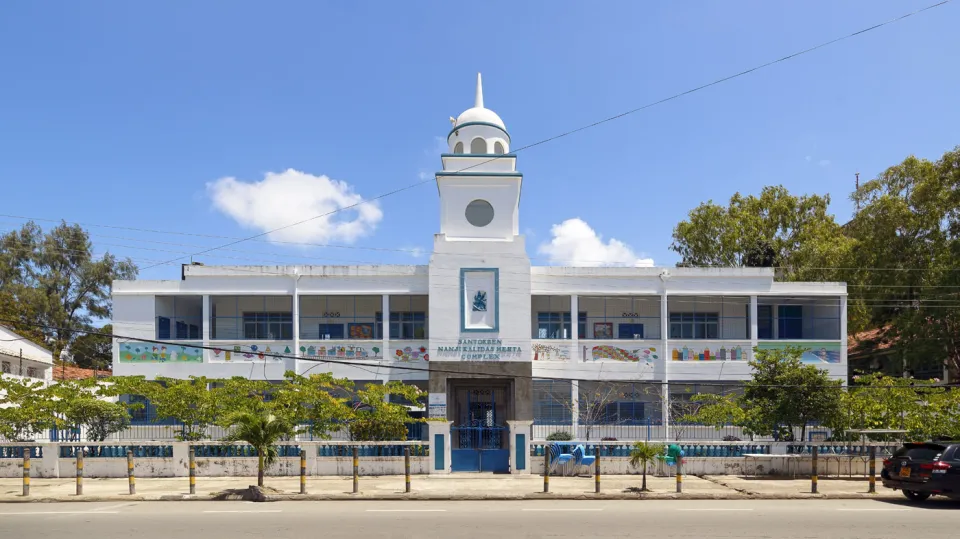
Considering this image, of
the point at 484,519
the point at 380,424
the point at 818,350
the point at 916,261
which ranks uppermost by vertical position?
the point at 916,261

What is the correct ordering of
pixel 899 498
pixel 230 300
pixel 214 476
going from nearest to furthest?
1. pixel 899 498
2. pixel 214 476
3. pixel 230 300

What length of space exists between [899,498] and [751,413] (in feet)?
16.4

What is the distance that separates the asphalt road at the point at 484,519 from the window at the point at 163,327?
13632 mm

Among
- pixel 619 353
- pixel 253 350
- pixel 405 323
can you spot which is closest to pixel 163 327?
pixel 253 350

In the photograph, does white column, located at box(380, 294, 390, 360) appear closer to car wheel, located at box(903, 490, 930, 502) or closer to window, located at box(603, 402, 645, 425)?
window, located at box(603, 402, 645, 425)

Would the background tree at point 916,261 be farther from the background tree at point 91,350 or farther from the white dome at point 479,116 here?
the background tree at point 91,350

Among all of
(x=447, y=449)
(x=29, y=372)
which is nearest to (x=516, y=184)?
(x=447, y=449)

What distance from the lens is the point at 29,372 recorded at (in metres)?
38.7

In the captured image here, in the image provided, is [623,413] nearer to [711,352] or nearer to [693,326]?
[711,352]

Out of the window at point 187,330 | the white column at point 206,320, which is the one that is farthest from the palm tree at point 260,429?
the window at point 187,330

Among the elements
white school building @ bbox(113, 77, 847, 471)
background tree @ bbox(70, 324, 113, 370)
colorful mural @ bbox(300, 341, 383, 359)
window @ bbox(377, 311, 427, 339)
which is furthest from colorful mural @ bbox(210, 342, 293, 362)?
background tree @ bbox(70, 324, 113, 370)

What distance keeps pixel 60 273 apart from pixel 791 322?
158ft

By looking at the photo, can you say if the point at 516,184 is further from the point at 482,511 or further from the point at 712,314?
the point at 482,511

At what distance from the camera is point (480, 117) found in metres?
27.7
